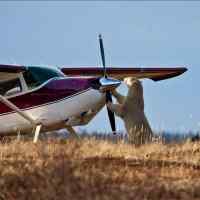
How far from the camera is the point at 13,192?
709 centimetres

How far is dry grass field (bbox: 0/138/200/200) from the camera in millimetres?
7035

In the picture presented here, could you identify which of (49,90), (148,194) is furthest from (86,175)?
(49,90)

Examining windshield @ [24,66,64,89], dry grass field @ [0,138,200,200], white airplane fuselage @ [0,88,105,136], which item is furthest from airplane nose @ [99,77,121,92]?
dry grass field @ [0,138,200,200]

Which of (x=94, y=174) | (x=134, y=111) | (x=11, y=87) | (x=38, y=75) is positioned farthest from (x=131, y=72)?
(x=94, y=174)

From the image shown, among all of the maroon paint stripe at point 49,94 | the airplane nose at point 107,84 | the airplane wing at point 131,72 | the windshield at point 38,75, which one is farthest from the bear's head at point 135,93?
the airplane wing at point 131,72

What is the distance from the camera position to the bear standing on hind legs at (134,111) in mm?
14297

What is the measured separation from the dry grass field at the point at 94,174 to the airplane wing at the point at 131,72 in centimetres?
1028

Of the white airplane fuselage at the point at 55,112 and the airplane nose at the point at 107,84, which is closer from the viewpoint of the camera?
the airplane nose at the point at 107,84

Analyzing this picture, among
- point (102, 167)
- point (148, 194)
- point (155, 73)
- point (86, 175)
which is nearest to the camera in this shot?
point (148, 194)

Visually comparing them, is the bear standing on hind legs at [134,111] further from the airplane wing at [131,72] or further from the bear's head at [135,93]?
the airplane wing at [131,72]

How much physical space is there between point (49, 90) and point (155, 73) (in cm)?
547

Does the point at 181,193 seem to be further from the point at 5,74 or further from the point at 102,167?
the point at 5,74

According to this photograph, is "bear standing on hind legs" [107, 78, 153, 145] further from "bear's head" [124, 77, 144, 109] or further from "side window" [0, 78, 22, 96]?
"side window" [0, 78, 22, 96]

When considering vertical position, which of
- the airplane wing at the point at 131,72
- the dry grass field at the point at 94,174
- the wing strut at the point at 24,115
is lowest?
the wing strut at the point at 24,115
